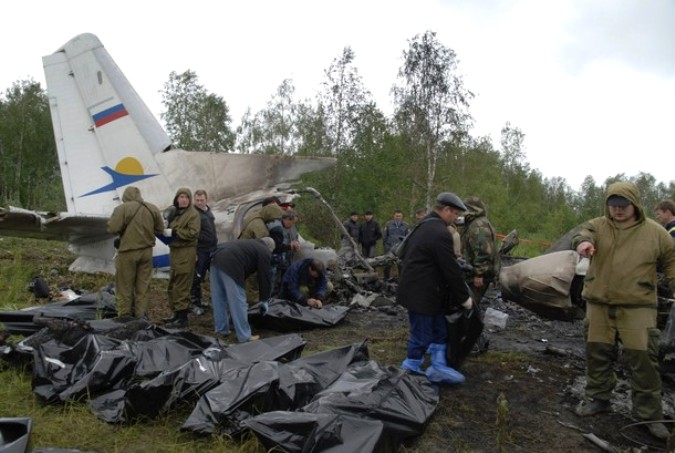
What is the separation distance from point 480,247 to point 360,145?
1358 centimetres

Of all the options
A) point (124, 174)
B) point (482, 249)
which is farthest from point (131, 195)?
point (482, 249)

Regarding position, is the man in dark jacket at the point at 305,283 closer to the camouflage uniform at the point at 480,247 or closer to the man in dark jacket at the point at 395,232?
the camouflage uniform at the point at 480,247

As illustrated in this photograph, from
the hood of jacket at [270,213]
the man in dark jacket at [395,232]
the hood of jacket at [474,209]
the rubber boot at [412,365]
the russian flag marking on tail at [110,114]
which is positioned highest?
the russian flag marking on tail at [110,114]

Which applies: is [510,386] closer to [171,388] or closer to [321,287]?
[171,388]

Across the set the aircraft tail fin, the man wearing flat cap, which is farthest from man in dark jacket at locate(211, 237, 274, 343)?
the aircraft tail fin

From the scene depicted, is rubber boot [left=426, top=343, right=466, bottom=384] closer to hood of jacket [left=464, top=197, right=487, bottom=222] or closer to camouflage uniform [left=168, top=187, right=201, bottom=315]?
hood of jacket [left=464, top=197, right=487, bottom=222]

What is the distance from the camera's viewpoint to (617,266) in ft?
12.0

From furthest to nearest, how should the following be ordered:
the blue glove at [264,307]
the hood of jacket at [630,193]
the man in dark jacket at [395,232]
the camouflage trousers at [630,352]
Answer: the man in dark jacket at [395,232], the blue glove at [264,307], the hood of jacket at [630,193], the camouflage trousers at [630,352]

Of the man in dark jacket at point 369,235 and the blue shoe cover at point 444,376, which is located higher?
the man in dark jacket at point 369,235

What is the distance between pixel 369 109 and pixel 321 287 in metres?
14.0

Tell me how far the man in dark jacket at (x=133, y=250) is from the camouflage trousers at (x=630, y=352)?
182 inches

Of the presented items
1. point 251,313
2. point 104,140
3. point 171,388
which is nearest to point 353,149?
point 104,140

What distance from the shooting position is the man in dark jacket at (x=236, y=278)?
212 inches

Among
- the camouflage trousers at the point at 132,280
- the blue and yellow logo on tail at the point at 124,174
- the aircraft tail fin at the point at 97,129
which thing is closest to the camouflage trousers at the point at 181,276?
the camouflage trousers at the point at 132,280
